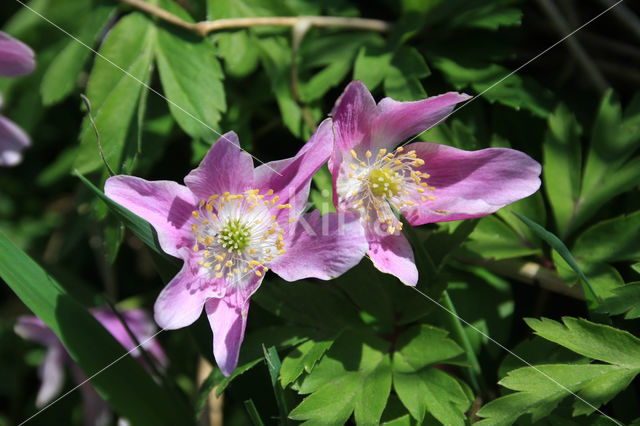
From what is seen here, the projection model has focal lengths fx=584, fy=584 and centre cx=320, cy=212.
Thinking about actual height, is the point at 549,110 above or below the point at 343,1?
below

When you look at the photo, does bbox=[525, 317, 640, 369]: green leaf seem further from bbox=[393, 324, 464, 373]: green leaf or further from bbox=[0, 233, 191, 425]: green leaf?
bbox=[0, 233, 191, 425]: green leaf

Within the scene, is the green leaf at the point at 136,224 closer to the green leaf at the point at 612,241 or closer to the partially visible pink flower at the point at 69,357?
the partially visible pink flower at the point at 69,357

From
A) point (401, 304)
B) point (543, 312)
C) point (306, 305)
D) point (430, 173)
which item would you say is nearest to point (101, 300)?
point (306, 305)

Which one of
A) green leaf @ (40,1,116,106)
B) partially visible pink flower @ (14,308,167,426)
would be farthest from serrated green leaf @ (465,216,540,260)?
green leaf @ (40,1,116,106)

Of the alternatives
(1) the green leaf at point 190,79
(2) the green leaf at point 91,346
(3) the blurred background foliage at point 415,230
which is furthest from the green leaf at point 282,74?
(2) the green leaf at point 91,346

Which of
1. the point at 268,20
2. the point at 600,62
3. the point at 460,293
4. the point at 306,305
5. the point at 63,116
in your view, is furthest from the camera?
the point at 63,116

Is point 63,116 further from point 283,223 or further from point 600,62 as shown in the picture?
point 600,62

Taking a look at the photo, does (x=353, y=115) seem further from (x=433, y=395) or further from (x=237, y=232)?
(x=433, y=395)

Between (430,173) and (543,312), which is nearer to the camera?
(430,173)
